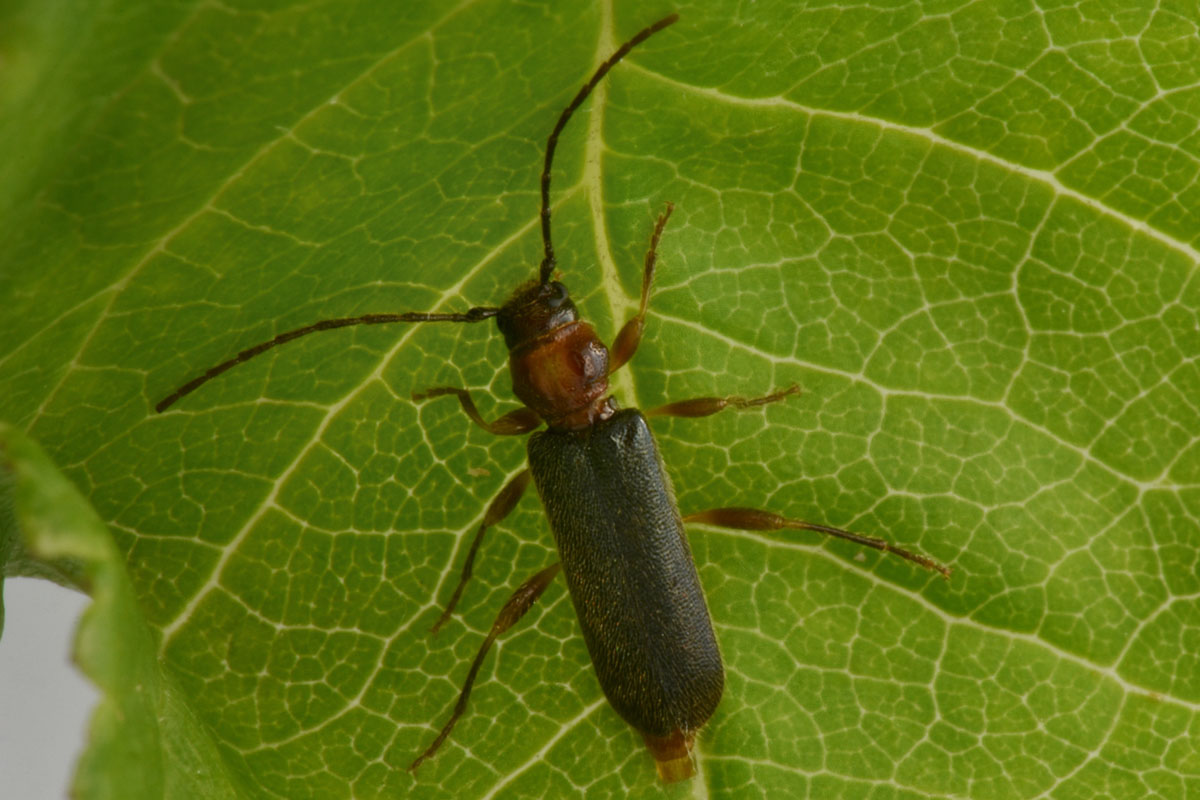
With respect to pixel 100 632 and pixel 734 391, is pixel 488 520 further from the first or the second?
pixel 100 632

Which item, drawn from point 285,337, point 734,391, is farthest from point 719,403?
point 285,337

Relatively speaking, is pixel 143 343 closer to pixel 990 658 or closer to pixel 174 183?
pixel 174 183

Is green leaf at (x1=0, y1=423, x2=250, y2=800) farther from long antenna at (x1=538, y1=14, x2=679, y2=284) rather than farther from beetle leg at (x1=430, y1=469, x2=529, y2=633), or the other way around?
long antenna at (x1=538, y1=14, x2=679, y2=284)

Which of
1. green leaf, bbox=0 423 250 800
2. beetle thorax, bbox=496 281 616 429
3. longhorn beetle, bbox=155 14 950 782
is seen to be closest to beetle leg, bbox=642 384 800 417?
longhorn beetle, bbox=155 14 950 782

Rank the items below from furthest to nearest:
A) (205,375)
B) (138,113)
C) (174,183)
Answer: (205,375)
(174,183)
(138,113)

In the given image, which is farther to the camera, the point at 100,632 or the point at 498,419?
the point at 498,419

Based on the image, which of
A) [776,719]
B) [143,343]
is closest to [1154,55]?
[776,719]

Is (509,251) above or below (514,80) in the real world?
below
